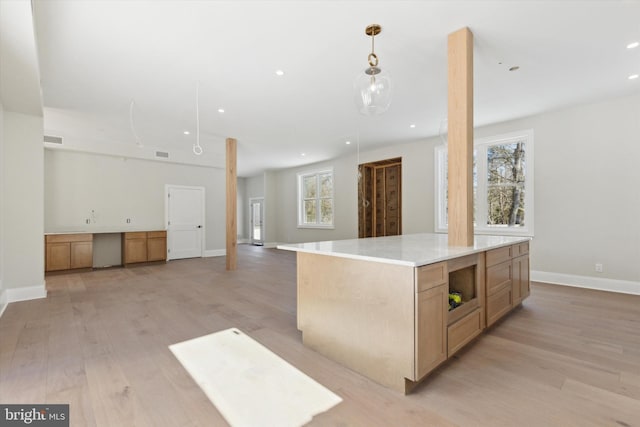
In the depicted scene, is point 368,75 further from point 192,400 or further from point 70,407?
point 70,407

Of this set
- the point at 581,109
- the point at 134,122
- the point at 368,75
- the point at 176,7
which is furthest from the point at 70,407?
the point at 581,109

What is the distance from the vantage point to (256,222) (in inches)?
476

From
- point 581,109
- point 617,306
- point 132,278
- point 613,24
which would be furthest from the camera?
point 132,278

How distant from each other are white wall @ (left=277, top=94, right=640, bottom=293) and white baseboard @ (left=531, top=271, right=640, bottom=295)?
11 millimetres

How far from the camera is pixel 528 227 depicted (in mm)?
5074

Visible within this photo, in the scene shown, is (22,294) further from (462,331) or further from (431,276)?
(462,331)

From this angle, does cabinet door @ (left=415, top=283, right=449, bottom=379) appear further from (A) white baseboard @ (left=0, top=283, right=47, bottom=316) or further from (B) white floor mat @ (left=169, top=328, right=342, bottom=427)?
(A) white baseboard @ (left=0, top=283, right=47, bottom=316)

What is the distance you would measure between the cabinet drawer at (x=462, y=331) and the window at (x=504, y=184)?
11.0ft

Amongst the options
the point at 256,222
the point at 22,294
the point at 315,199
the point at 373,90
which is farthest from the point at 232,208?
the point at 256,222

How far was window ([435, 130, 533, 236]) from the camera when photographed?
5.08 meters

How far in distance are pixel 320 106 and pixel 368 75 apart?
2.21 metres

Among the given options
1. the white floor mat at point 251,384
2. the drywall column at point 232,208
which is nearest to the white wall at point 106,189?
the drywall column at point 232,208

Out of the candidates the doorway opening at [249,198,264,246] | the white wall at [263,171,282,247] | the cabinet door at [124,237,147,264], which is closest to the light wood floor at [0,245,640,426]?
the cabinet door at [124,237,147,264]

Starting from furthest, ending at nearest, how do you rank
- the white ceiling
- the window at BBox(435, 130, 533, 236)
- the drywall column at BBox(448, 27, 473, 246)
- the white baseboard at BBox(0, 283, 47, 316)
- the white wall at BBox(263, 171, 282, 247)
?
the white wall at BBox(263, 171, 282, 247)
the window at BBox(435, 130, 533, 236)
the white baseboard at BBox(0, 283, 47, 316)
the drywall column at BBox(448, 27, 473, 246)
the white ceiling
